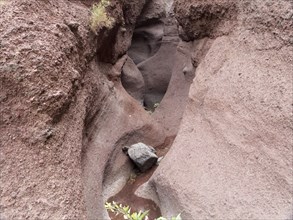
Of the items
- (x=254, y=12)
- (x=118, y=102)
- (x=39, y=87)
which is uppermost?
(x=254, y=12)

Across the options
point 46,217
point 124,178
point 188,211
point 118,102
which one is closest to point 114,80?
point 118,102

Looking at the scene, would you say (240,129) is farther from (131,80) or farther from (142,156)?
(131,80)

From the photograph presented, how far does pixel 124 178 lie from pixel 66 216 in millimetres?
1689

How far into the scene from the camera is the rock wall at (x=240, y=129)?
2146 mm

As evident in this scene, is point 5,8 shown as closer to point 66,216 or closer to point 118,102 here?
point 66,216

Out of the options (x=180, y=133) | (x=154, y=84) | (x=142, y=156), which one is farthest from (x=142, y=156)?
(x=154, y=84)

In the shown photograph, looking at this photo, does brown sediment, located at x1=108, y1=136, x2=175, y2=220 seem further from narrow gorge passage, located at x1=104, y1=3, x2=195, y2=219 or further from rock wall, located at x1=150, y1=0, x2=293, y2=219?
rock wall, located at x1=150, y1=0, x2=293, y2=219

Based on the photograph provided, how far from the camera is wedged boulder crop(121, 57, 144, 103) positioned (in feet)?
19.6

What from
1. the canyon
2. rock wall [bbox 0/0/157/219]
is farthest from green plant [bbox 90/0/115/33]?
rock wall [bbox 0/0/157/219]

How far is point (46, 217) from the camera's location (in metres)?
1.94

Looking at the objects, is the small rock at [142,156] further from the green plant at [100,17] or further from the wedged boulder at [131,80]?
the wedged boulder at [131,80]

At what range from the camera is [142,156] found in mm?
3695

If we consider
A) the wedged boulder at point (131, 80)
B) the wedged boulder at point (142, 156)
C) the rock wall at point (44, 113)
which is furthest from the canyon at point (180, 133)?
the wedged boulder at point (131, 80)

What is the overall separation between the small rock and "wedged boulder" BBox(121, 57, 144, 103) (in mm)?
2386
